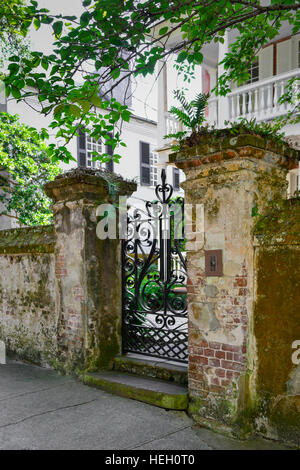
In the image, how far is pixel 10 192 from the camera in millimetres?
9375

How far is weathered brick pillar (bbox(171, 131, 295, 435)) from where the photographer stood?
319 cm

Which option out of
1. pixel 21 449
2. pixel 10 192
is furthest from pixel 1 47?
pixel 21 449

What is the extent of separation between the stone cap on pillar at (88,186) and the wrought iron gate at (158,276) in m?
0.42

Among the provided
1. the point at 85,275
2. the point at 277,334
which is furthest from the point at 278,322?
the point at 85,275

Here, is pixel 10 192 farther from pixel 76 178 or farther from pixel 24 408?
pixel 24 408

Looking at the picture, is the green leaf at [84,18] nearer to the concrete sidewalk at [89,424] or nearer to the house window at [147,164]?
the concrete sidewalk at [89,424]

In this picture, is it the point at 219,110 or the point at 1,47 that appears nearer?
the point at 1,47

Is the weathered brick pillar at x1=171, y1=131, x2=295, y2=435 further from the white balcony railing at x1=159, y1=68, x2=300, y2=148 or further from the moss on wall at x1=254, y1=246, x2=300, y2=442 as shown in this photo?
the white balcony railing at x1=159, y1=68, x2=300, y2=148

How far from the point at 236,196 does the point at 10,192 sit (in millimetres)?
7436

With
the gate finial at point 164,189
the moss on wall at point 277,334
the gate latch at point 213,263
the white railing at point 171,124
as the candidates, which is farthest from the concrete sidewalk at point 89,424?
the white railing at point 171,124

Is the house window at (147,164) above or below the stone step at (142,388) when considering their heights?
above

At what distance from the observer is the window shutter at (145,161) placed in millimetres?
17938

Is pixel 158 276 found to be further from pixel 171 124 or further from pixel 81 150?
pixel 81 150

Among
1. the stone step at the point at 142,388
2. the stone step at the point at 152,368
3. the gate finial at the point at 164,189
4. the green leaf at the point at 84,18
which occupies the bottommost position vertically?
the stone step at the point at 142,388
